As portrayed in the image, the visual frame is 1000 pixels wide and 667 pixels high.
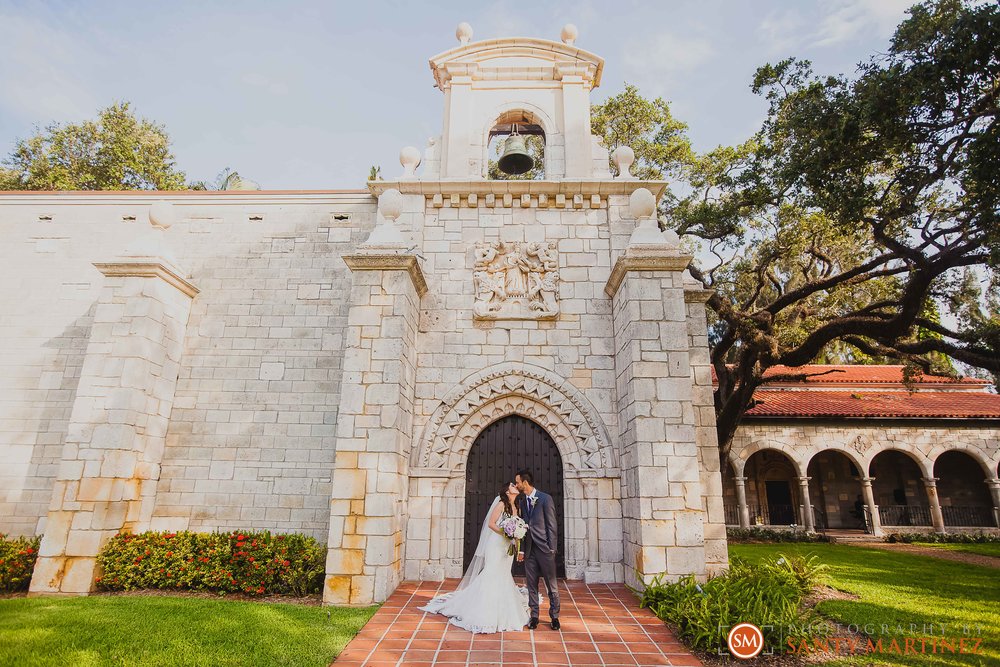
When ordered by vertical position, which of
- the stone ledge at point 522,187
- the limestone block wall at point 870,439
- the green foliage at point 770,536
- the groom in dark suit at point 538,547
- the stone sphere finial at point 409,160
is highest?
the stone sphere finial at point 409,160

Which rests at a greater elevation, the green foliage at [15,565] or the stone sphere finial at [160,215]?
the stone sphere finial at [160,215]

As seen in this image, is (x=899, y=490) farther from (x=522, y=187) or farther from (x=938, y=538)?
(x=522, y=187)

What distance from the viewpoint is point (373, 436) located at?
21.7 ft

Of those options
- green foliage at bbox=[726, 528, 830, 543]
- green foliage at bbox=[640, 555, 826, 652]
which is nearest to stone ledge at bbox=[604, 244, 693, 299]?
green foliage at bbox=[640, 555, 826, 652]

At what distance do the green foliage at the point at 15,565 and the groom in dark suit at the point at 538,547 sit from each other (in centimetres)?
701

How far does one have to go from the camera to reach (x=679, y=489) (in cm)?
642

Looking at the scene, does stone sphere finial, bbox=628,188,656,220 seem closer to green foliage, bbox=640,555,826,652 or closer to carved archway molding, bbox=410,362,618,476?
carved archway molding, bbox=410,362,618,476

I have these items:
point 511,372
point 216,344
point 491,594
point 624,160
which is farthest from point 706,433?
point 216,344

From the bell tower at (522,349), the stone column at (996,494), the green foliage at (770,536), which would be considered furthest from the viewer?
the stone column at (996,494)

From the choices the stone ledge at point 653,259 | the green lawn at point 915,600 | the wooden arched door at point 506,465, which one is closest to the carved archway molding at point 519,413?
the wooden arched door at point 506,465

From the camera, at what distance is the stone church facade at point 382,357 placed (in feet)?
22.2

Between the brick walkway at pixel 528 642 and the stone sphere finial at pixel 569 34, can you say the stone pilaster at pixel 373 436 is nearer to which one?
the brick walkway at pixel 528 642

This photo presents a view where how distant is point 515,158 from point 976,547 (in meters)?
16.7

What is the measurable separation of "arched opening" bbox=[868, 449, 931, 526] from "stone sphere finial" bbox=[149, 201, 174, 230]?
21644 millimetres
